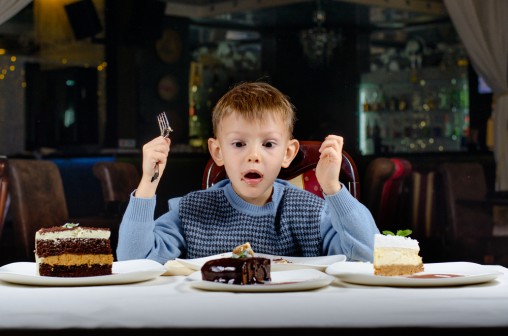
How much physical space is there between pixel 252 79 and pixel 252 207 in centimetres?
664

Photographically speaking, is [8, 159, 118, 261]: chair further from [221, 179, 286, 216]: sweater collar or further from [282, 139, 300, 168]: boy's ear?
[282, 139, 300, 168]: boy's ear

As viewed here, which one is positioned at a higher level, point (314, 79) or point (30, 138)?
point (314, 79)

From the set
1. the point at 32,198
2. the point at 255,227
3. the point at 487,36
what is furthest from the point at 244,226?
the point at 487,36

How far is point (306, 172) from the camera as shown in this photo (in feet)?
8.44

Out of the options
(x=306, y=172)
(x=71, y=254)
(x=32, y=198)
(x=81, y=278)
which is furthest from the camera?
(x=32, y=198)

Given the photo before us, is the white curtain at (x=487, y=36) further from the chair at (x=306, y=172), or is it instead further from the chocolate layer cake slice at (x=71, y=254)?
the chocolate layer cake slice at (x=71, y=254)

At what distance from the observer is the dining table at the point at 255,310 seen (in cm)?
111

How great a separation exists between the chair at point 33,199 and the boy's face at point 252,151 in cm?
310

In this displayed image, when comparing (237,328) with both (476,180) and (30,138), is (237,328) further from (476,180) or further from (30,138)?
(30,138)

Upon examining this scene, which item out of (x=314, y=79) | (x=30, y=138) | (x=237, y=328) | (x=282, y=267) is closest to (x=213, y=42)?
(x=314, y=79)

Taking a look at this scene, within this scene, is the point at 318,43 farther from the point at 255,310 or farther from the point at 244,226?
the point at 255,310

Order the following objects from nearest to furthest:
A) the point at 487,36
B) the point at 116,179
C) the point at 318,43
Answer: the point at 487,36 < the point at 116,179 < the point at 318,43

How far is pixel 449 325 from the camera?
44.3 inches

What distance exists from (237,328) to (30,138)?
693cm
